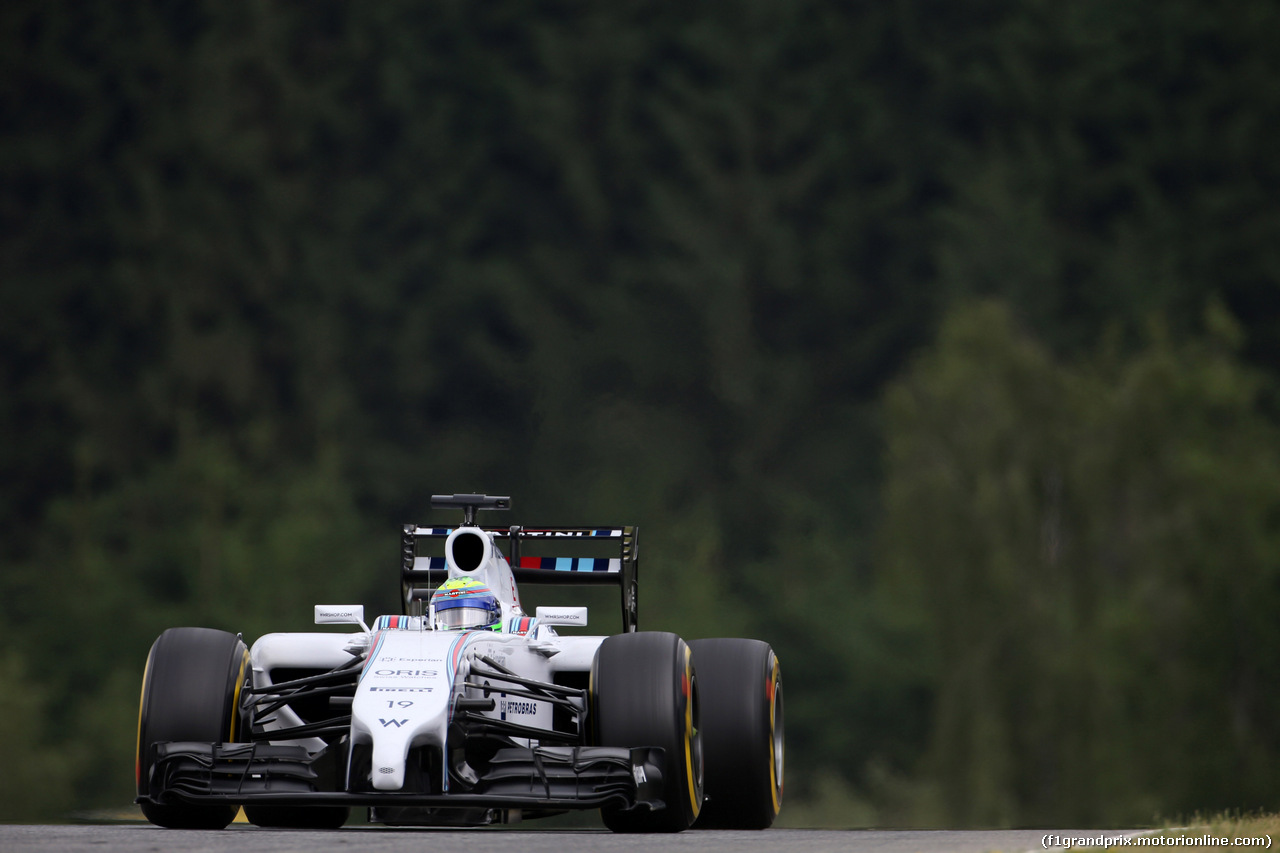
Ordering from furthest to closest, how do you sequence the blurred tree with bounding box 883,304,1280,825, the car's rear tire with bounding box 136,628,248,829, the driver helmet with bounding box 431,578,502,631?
1. the blurred tree with bounding box 883,304,1280,825
2. the driver helmet with bounding box 431,578,502,631
3. the car's rear tire with bounding box 136,628,248,829

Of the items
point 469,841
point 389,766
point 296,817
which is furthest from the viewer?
point 296,817

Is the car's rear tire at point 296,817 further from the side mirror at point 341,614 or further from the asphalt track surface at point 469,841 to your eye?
the asphalt track surface at point 469,841

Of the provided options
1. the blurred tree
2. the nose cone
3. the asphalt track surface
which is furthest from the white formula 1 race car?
the blurred tree

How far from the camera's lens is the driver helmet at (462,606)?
1165cm

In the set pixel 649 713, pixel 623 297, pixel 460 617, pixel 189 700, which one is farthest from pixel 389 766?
pixel 623 297

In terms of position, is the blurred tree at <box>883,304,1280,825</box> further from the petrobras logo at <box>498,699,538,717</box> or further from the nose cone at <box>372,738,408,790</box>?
the nose cone at <box>372,738,408,790</box>

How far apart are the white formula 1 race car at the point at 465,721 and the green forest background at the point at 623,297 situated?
111ft

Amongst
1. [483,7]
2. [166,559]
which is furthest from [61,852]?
[483,7]

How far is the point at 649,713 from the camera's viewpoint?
417 inches

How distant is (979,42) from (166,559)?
104 feet

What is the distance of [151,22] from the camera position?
2635 inches

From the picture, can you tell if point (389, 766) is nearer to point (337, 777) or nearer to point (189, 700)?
point (337, 777)

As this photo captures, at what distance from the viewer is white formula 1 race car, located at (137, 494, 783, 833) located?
33.2 ft

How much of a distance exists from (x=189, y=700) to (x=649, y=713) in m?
2.29
